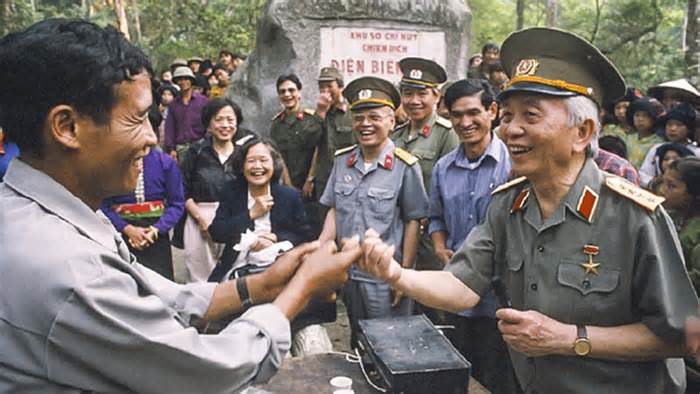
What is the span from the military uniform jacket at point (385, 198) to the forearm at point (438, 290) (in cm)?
165

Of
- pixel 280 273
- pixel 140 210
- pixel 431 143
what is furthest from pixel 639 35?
pixel 280 273

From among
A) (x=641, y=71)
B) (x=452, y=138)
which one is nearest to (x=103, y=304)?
(x=452, y=138)

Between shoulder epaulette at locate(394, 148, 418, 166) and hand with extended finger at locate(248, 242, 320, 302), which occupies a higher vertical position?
shoulder epaulette at locate(394, 148, 418, 166)

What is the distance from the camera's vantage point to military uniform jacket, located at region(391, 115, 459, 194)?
15.5 ft

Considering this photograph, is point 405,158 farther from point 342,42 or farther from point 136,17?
point 136,17

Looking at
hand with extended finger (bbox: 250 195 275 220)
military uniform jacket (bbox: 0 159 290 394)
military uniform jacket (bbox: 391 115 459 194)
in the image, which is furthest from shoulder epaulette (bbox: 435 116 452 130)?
military uniform jacket (bbox: 0 159 290 394)

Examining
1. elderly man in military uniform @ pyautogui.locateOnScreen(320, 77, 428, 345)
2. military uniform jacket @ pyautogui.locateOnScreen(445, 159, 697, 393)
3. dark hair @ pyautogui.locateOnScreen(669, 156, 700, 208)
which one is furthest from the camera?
elderly man in military uniform @ pyautogui.locateOnScreen(320, 77, 428, 345)

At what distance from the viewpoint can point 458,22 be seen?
729cm

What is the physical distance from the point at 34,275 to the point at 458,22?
6712mm

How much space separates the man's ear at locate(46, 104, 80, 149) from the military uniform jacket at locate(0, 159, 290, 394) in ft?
0.32

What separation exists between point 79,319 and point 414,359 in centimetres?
146

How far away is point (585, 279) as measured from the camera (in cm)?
208

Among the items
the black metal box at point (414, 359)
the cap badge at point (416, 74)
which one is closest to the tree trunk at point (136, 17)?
the cap badge at point (416, 74)

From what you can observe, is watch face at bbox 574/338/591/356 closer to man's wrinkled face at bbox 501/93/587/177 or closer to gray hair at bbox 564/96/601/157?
man's wrinkled face at bbox 501/93/587/177
